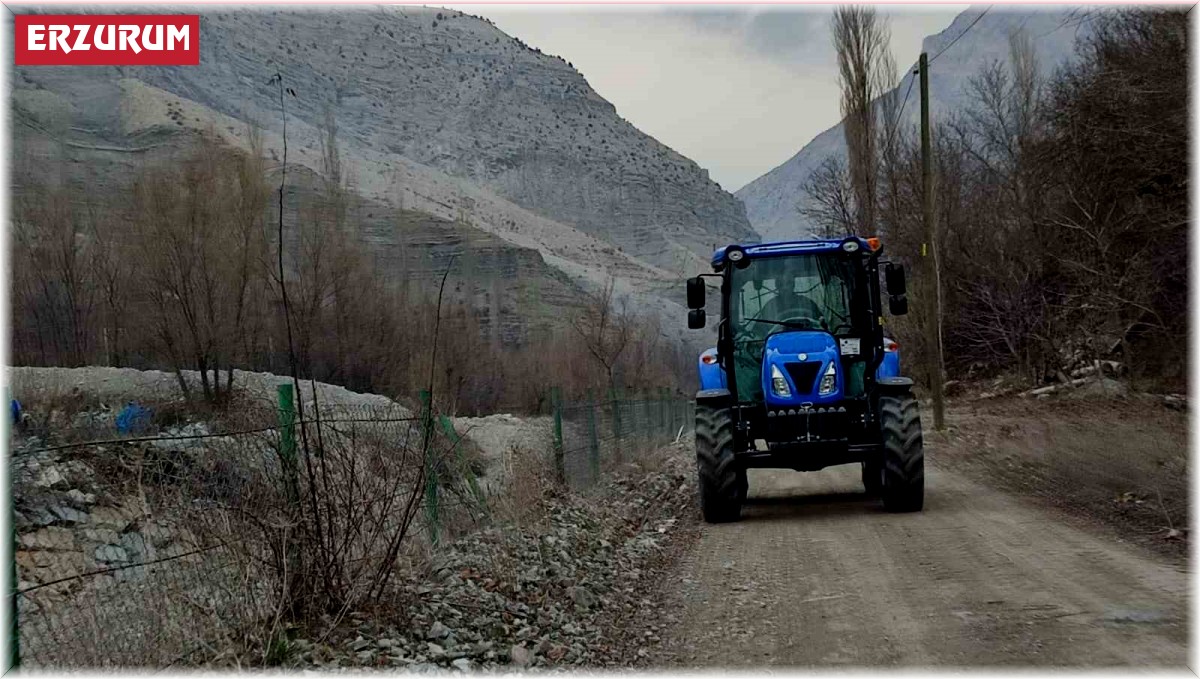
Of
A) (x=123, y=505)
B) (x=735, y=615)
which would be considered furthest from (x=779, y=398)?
(x=123, y=505)

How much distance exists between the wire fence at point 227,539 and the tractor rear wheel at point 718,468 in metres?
4.11

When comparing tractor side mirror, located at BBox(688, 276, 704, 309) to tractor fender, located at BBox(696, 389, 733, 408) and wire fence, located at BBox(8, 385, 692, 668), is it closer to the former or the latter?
tractor fender, located at BBox(696, 389, 733, 408)

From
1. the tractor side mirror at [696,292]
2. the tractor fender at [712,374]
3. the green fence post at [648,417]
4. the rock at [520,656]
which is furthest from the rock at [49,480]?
the green fence post at [648,417]

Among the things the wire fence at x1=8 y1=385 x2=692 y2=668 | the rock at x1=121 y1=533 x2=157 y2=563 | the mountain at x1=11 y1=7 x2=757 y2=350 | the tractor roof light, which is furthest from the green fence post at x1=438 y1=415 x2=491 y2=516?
the mountain at x1=11 y1=7 x2=757 y2=350

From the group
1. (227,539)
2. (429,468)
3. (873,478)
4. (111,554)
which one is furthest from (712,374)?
(227,539)

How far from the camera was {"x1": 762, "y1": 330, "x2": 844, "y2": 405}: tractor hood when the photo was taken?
36.3 feet

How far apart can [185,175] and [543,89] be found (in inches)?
3326

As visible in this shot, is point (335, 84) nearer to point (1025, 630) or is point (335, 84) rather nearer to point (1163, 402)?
point (1163, 402)

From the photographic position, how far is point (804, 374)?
11.1 metres

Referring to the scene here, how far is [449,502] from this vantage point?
9664 mm

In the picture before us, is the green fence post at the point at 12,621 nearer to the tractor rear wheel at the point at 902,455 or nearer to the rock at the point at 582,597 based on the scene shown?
the rock at the point at 582,597

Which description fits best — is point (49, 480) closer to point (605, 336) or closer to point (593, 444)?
point (593, 444)

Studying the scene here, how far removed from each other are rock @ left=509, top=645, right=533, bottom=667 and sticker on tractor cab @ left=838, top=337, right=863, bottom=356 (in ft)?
21.3

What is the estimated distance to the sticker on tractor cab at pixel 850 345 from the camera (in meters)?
11.6
